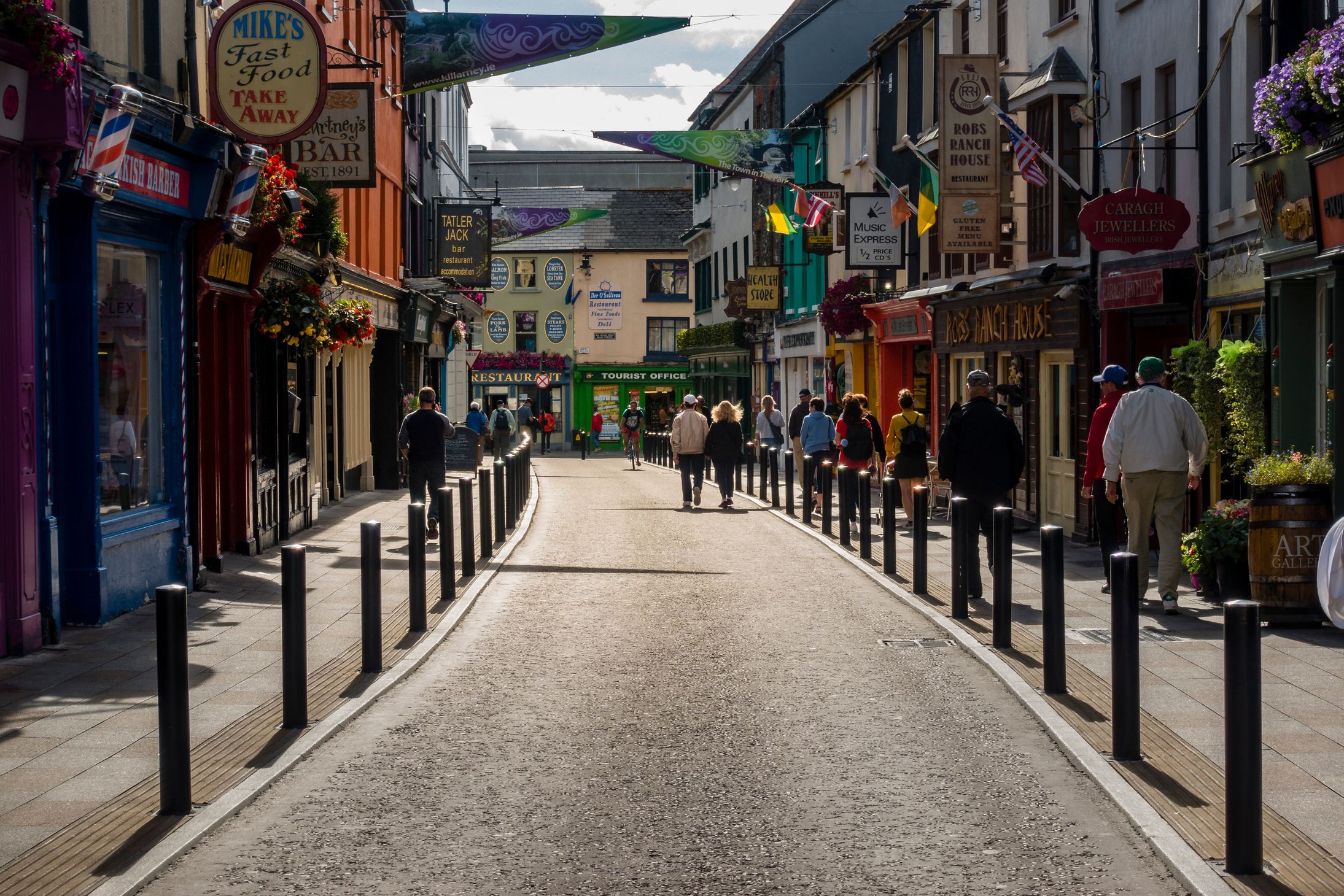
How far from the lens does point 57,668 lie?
909cm

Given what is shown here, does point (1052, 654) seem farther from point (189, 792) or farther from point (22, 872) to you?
Answer: point (22, 872)

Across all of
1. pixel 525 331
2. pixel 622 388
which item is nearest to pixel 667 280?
pixel 622 388

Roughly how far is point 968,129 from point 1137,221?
5.35 m

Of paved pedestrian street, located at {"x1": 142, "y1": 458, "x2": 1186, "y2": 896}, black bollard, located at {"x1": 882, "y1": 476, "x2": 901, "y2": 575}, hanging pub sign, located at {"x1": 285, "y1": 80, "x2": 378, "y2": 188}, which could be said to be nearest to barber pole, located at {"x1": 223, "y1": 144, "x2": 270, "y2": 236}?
paved pedestrian street, located at {"x1": 142, "y1": 458, "x2": 1186, "y2": 896}

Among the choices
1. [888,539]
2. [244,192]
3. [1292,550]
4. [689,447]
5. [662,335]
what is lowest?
[888,539]

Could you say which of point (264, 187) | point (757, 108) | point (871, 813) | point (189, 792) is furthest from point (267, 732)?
point (757, 108)

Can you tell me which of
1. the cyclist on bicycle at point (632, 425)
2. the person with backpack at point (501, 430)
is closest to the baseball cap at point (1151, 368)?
the person with backpack at point (501, 430)

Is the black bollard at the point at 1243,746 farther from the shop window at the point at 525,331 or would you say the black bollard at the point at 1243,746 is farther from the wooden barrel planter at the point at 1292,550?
the shop window at the point at 525,331

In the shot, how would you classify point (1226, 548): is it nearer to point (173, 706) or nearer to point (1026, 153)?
point (1026, 153)

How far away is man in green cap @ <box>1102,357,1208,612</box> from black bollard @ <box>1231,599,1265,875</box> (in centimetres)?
615

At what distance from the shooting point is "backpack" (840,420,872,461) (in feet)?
63.3

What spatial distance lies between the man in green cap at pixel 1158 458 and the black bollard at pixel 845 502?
17.1 feet

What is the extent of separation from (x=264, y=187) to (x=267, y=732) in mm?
7813

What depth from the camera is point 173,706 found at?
5824 mm
